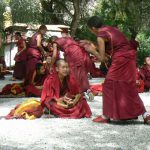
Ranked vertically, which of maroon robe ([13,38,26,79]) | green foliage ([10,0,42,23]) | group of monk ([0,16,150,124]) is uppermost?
green foliage ([10,0,42,23])

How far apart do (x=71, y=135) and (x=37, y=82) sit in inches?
193

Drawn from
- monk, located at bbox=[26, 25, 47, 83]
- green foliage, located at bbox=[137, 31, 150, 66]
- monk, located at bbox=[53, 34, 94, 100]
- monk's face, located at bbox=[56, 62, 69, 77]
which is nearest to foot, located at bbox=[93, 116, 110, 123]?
monk's face, located at bbox=[56, 62, 69, 77]

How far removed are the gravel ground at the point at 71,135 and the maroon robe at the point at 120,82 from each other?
0.20 meters

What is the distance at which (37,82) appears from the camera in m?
10.6

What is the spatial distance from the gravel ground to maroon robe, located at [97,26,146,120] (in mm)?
199

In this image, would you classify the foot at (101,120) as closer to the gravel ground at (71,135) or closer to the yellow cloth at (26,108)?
the gravel ground at (71,135)

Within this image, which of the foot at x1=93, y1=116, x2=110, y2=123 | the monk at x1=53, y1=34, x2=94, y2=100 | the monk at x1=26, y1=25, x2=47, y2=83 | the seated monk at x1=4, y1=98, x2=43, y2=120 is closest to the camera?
the foot at x1=93, y1=116, x2=110, y2=123

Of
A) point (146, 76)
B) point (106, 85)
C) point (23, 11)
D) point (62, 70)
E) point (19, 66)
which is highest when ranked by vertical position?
point (23, 11)

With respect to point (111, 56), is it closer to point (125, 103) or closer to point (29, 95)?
point (125, 103)

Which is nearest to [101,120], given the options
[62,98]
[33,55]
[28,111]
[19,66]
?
[62,98]

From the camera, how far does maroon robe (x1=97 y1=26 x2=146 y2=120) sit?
21.2 ft

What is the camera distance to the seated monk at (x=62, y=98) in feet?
23.5

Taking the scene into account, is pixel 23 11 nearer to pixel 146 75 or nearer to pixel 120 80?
pixel 146 75

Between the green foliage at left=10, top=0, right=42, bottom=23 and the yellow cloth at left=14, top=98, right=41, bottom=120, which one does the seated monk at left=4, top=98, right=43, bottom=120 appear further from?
the green foliage at left=10, top=0, right=42, bottom=23
